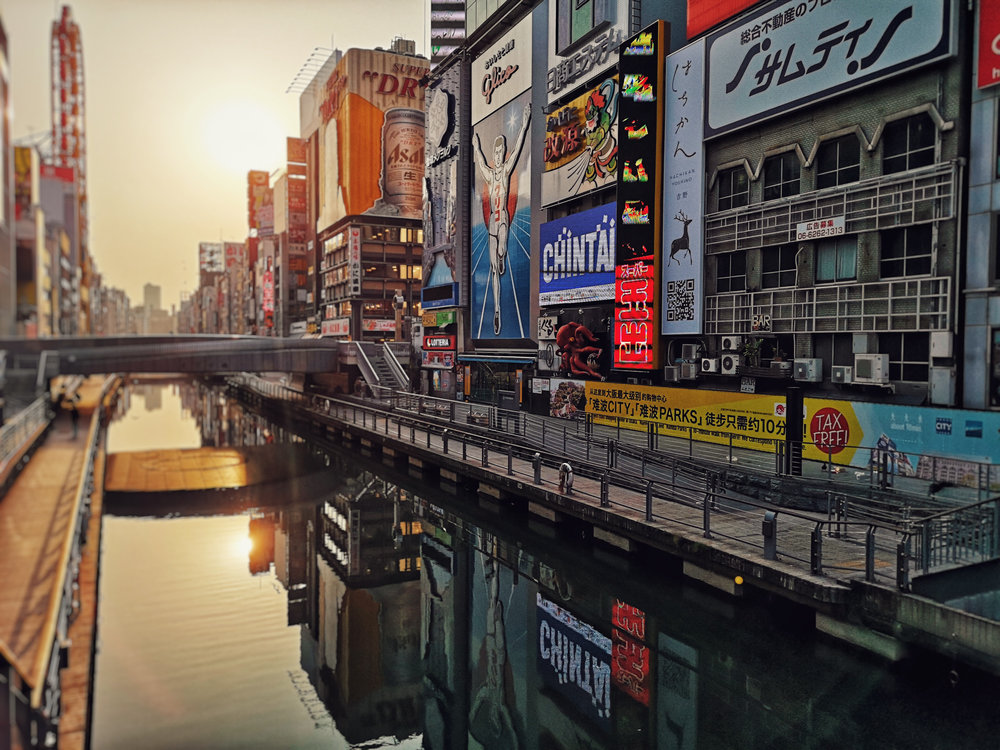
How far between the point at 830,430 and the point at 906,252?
6.35 metres

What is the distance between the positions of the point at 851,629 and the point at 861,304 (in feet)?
44.3

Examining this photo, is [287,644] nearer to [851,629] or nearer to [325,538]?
[325,538]

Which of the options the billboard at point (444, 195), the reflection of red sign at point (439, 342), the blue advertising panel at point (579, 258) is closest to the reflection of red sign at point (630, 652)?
the blue advertising panel at point (579, 258)

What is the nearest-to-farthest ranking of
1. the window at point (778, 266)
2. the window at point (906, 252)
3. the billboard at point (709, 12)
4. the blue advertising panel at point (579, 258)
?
the window at point (906, 252)
the window at point (778, 266)
the billboard at point (709, 12)
the blue advertising panel at point (579, 258)

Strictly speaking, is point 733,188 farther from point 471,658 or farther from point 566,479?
point 471,658

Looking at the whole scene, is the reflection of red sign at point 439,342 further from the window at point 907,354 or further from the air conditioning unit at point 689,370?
the window at point 907,354

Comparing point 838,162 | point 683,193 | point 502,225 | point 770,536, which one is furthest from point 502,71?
point 770,536

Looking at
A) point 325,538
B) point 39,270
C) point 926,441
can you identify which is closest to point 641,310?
point 926,441

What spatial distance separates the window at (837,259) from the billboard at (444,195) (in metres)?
34.3

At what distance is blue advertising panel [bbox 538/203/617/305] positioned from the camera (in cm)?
3703

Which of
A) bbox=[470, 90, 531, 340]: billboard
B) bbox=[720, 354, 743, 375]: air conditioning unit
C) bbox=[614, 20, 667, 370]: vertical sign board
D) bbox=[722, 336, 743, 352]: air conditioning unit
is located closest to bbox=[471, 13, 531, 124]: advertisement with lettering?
bbox=[470, 90, 531, 340]: billboard

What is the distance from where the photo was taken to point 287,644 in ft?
52.6

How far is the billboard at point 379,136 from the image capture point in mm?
95188

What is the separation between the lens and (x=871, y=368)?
22688 mm
